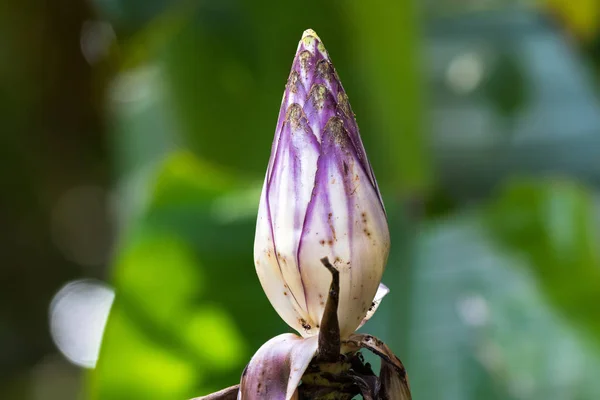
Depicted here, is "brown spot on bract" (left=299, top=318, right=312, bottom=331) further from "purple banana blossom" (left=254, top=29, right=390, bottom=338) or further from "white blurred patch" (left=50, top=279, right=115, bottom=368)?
"white blurred patch" (left=50, top=279, right=115, bottom=368)

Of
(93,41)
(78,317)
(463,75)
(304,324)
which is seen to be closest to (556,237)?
(463,75)

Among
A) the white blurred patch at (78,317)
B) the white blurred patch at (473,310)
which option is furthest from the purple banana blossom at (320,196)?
the white blurred patch at (78,317)

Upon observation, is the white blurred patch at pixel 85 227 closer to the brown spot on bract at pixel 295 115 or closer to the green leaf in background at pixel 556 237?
the green leaf in background at pixel 556 237

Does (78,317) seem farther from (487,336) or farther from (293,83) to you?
(293,83)

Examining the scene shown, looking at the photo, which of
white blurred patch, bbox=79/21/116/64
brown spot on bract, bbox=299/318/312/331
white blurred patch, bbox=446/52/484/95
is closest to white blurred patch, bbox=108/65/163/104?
white blurred patch, bbox=79/21/116/64

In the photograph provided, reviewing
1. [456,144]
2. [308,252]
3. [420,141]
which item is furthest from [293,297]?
[456,144]
